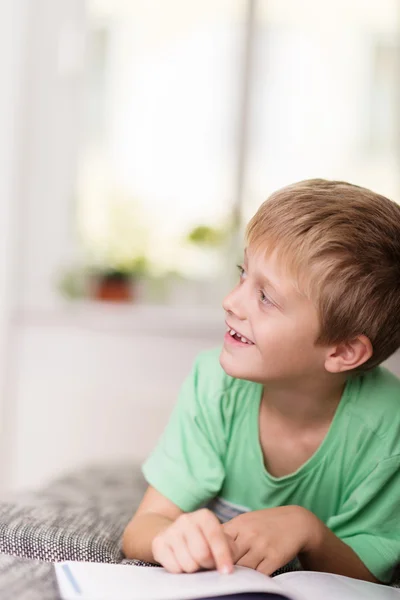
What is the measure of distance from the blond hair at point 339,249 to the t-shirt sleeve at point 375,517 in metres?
0.20

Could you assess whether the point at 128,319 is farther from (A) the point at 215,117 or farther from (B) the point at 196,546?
(B) the point at 196,546

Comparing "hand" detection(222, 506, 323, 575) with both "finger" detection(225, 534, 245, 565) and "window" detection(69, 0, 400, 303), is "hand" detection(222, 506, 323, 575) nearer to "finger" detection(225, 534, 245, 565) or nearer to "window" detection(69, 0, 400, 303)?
"finger" detection(225, 534, 245, 565)

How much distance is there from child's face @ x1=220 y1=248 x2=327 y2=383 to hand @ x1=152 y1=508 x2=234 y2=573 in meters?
0.28

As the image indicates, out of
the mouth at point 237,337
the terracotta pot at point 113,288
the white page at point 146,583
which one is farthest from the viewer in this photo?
the terracotta pot at point 113,288

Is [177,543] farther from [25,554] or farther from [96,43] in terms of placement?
[96,43]

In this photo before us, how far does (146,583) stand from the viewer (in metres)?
0.79

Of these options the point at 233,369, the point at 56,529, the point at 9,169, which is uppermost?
the point at 9,169

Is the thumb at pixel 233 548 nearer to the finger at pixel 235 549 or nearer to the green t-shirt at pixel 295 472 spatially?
the finger at pixel 235 549

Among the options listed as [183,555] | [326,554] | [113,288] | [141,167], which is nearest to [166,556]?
[183,555]

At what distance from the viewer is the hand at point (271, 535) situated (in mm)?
919

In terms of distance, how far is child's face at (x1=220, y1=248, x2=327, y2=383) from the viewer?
107 centimetres

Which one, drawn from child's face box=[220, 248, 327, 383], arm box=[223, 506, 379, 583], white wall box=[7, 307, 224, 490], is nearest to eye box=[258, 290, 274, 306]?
child's face box=[220, 248, 327, 383]

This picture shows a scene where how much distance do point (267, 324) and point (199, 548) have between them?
0.35 meters

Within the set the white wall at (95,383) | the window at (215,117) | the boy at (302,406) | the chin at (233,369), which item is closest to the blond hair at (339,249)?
the boy at (302,406)
